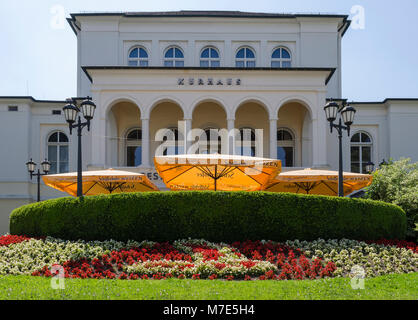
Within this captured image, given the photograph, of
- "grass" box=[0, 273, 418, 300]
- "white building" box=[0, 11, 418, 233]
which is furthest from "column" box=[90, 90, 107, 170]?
"grass" box=[0, 273, 418, 300]

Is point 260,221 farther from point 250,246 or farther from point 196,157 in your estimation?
point 196,157

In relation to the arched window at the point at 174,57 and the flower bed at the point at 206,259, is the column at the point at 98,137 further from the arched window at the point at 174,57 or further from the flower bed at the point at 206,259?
the flower bed at the point at 206,259

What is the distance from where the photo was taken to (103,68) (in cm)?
2478

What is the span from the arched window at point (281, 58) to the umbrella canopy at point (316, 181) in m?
13.7

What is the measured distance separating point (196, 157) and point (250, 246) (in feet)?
11.4

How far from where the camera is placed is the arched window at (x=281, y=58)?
30594 mm

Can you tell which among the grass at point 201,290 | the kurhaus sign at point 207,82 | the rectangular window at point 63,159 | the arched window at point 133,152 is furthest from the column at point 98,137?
the grass at point 201,290

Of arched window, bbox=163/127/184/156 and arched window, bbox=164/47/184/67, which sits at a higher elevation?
arched window, bbox=164/47/184/67

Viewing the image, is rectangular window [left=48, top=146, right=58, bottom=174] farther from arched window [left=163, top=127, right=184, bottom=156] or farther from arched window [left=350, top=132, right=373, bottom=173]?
arched window [left=350, top=132, right=373, bottom=173]

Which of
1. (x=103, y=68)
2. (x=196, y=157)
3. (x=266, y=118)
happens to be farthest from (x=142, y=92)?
(x=196, y=157)

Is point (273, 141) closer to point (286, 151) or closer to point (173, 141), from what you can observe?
point (286, 151)

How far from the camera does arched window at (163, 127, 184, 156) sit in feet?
92.4

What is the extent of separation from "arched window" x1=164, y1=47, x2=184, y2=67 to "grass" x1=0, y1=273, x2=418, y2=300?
23.2 m

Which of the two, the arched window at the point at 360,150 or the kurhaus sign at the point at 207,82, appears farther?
the arched window at the point at 360,150
